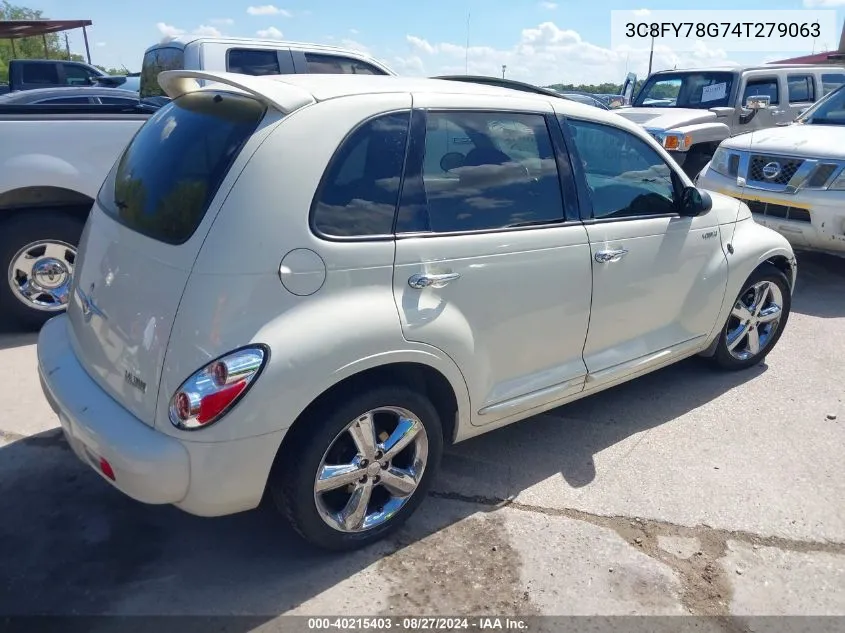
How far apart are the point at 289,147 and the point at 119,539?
5.79 ft

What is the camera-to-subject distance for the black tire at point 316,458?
101 inches

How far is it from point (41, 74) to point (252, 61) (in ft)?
32.5

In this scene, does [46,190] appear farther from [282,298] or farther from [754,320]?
[754,320]

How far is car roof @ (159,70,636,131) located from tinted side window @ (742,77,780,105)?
7.54 metres

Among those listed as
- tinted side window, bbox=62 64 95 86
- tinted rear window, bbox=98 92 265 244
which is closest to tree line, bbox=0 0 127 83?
tinted side window, bbox=62 64 95 86

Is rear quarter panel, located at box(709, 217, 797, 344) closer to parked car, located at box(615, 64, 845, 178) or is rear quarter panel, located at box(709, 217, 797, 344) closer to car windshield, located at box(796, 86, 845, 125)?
car windshield, located at box(796, 86, 845, 125)

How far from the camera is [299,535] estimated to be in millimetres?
2875

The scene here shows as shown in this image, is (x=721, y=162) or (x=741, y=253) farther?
(x=721, y=162)

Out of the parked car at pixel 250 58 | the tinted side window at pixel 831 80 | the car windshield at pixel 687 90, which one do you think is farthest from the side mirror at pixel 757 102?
the parked car at pixel 250 58

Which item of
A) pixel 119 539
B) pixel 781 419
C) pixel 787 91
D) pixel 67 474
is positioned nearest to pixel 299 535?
pixel 119 539

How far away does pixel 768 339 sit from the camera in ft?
15.7

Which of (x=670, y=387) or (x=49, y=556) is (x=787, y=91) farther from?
(x=49, y=556)

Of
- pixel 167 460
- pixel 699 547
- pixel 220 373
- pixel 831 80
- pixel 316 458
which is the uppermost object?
pixel 831 80

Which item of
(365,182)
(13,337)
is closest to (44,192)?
(13,337)
